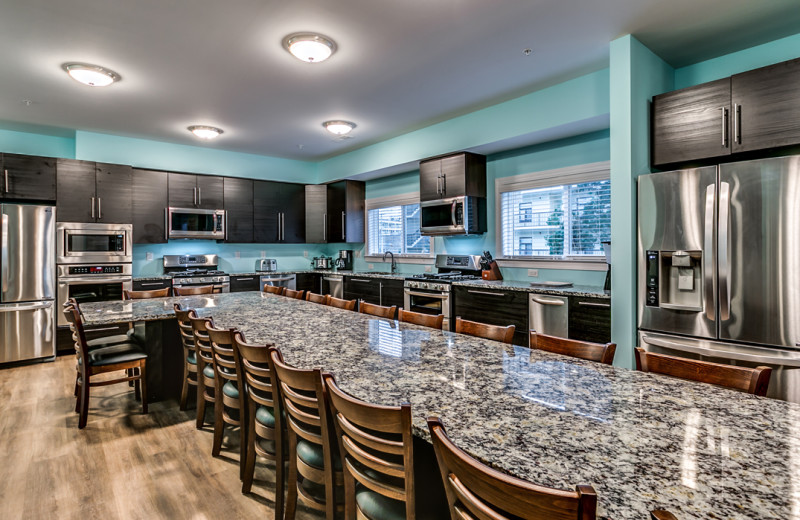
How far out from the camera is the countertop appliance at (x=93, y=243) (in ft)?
16.1

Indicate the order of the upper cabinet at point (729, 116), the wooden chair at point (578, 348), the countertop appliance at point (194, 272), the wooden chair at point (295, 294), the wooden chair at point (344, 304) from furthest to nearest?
the countertop appliance at point (194, 272) → the wooden chair at point (295, 294) → the wooden chair at point (344, 304) → the upper cabinet at point (729, 116) → the wooden chair at point (578, 348)

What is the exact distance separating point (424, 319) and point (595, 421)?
152 cm

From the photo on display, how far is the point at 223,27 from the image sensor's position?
112 inches

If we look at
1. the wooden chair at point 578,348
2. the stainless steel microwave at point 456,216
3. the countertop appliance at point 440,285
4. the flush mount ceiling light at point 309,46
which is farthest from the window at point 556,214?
the flush mount ceiling light at point 309,46

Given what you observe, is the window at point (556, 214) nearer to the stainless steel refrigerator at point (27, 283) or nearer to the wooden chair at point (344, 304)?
the wooden chair at point (344, 304)

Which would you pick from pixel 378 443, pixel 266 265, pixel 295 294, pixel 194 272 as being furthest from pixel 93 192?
pixel 378 443

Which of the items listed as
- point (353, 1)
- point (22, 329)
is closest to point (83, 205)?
point (22, 329)

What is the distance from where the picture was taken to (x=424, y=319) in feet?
8.38

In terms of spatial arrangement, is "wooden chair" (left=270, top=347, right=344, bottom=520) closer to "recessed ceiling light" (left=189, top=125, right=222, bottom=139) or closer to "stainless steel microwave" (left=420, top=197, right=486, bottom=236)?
"stainless steel microwave" (left=420, top=197, right=486, bottom=236)

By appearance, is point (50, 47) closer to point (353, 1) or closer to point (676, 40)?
point (353, 1)

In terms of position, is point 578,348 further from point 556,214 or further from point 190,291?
point 190,291

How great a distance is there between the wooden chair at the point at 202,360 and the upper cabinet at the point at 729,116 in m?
3.38

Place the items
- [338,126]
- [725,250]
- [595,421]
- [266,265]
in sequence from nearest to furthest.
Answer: [595,421] < [725,250] < [338,126] < [266,265]

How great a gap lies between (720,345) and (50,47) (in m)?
5.15
